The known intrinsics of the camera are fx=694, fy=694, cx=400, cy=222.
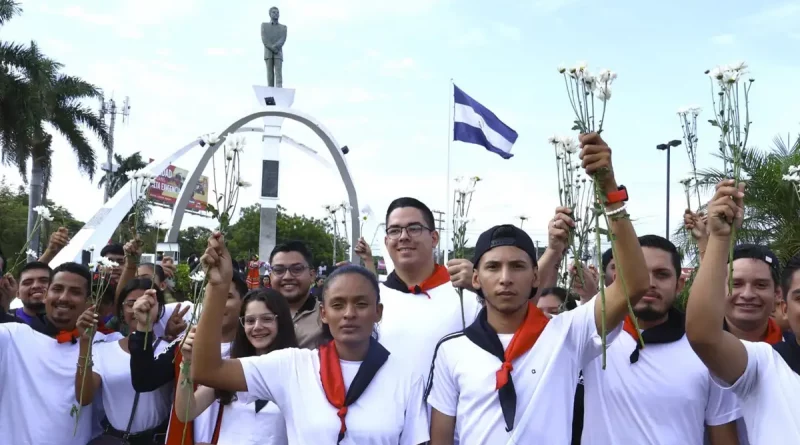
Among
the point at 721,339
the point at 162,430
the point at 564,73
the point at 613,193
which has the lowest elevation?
the point at 162,430

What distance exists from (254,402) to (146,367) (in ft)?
2.13

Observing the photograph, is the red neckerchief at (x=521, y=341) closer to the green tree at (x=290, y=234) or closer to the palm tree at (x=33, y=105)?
the palm tree at (x=33, y=105)

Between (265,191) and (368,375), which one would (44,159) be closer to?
(265,191)

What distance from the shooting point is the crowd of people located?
2.56 metres

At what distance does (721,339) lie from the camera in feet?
8.09

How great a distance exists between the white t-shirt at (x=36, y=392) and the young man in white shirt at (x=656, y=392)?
272 centimetres

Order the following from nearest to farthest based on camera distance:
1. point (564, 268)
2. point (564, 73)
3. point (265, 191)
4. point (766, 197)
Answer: point (564, 73)
point (564, 268)
point (766, 197)
point (265, 191)

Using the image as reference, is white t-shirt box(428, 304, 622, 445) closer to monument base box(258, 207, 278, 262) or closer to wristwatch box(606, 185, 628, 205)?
wristwatch box(606, 185, 628, 205)

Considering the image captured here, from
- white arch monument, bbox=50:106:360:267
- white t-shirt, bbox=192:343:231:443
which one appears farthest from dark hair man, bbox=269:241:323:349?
white arch monument, bbox=50:106:360:267

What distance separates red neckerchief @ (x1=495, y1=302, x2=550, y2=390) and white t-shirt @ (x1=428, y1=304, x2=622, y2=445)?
1.1 inches

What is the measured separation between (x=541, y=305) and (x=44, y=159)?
24.5 m

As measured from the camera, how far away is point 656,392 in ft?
9.25

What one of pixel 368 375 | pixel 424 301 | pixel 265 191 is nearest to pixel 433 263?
Result: pixel 424 301

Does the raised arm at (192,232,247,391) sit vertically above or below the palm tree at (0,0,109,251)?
below
